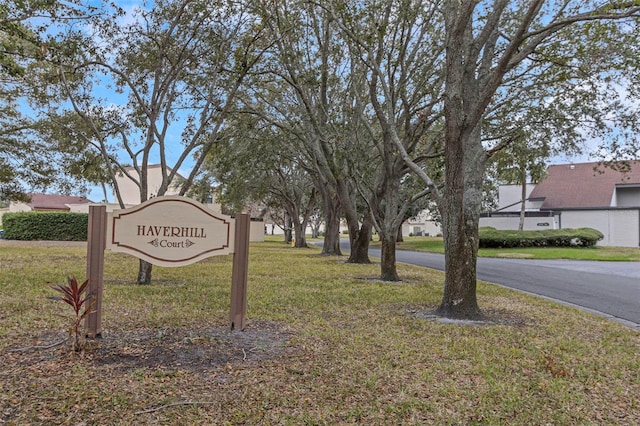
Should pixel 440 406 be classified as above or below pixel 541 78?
below

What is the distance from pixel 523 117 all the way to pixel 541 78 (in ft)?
3.38

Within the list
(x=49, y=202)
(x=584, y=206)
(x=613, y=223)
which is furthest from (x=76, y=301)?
(x=49, y=202)

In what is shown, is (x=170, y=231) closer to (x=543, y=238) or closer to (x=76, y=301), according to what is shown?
(x=76, y=301)

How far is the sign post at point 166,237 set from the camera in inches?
185

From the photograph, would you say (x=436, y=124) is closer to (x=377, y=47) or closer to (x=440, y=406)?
(x=377, y=47)

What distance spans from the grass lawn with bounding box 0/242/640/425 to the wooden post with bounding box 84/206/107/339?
0.94 ft

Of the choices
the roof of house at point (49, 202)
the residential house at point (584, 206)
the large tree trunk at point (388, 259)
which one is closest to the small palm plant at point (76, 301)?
the large tree trunk at point (388, 259)

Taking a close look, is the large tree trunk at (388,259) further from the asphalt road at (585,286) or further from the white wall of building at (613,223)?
the white wall of building at (613,223)

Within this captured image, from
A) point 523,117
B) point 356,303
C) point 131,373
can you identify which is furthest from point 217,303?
point 523,117

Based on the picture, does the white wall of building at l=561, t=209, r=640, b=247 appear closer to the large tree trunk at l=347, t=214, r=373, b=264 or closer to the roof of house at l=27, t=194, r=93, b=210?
the large tree trunk at l=347, t=214, r=373, b=264

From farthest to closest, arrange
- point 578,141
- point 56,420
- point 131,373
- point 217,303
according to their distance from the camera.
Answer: point 578,141
point 217,303
point 131,373
point 56,420

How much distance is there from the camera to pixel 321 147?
1509cm

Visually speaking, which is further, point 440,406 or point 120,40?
point 120,40

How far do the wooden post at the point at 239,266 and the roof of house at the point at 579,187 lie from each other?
31.6 metres
